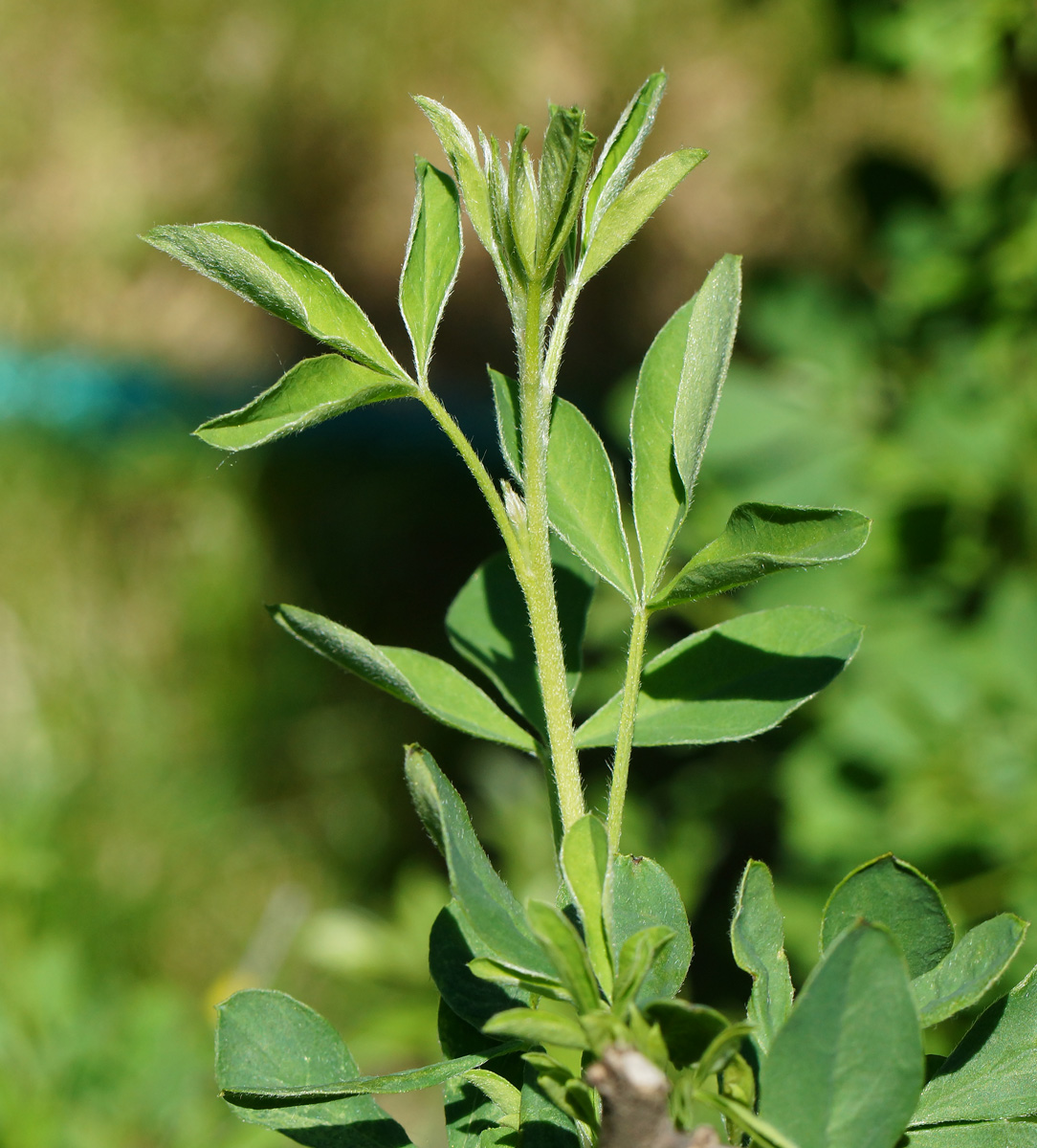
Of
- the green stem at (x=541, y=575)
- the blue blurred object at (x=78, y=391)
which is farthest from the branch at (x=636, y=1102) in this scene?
the blue blurred object at (x=78, y=391)

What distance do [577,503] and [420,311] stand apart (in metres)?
0.12

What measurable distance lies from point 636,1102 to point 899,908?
162 mm

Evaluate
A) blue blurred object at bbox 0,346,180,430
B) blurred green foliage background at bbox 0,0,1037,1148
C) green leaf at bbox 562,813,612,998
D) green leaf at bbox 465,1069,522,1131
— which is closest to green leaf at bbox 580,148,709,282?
green leaf at bbox 562,813,612,998

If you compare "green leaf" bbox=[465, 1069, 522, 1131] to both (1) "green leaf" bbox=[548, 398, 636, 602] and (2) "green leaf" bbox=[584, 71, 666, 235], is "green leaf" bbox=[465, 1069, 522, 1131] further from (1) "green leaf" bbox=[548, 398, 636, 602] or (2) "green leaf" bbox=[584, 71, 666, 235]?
(2) "green leaf" bbox=[584, 71, 666, 235]

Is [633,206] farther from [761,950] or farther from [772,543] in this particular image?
[761,950]

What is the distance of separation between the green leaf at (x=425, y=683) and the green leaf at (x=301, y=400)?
0.08m

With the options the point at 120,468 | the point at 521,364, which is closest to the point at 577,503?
the point at 521,364

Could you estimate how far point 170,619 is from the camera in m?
3.22

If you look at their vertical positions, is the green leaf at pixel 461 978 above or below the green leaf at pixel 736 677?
below

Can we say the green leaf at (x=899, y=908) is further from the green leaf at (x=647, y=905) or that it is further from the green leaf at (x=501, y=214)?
the green leaf at (x=501, y=214)

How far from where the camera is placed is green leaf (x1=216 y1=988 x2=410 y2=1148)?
54 cm

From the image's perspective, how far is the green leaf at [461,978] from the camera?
538mm

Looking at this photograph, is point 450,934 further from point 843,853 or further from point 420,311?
point 843,853

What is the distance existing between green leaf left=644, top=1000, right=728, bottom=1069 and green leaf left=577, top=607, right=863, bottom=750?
0.53ft
